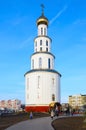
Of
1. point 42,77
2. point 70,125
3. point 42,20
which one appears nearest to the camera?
point 70,125

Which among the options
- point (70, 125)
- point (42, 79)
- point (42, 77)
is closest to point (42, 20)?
point (42, 77)

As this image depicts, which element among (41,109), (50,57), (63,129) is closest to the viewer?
(63,129)

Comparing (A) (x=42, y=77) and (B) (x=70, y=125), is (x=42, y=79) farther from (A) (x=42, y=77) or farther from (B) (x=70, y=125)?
(B) (x=70, y=125)

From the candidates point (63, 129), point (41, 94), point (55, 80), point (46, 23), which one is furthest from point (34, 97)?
point (63, 129)

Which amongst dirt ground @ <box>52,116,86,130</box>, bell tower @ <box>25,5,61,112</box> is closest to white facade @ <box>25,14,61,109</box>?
bell tower @ <box>25,5,61,112</box>

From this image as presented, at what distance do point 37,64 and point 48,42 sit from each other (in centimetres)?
634

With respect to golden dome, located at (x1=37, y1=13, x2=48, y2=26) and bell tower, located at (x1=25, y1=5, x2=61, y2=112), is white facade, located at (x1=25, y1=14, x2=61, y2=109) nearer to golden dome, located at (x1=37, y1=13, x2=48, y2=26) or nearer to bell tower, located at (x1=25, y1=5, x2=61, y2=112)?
bell tower, located at (x1=25, y1=5, x2=61, y2=112)

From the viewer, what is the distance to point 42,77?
215 feet

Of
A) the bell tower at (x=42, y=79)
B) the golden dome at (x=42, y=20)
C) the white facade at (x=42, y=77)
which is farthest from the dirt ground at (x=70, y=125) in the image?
the golden dome at (x=42, y=20)

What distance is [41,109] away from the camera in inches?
2534

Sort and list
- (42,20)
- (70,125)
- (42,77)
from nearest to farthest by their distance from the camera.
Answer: (70,125) < (42,77) < (42,20)

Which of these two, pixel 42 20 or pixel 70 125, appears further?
pixel 42 20

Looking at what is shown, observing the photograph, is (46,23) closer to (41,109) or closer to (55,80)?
(55,80)

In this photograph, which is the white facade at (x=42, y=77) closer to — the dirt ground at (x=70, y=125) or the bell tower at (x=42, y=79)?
the bell tower at (x=42, y=79)
